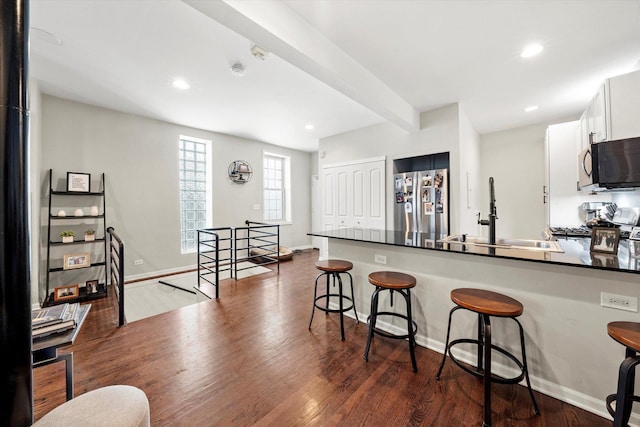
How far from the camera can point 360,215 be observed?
486cm

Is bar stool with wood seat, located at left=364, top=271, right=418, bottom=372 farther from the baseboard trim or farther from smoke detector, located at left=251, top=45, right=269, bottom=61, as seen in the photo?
the baseboard trim

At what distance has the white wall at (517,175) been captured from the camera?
14.7ft

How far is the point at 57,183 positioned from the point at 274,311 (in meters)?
3.61

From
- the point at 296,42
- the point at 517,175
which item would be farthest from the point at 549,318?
the point at 517,175

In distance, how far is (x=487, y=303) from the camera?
5.04 feet

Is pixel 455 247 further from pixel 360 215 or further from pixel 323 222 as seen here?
pixel 323 222

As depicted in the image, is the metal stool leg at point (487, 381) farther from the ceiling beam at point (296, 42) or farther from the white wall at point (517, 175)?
the white wall at point (517, 175)

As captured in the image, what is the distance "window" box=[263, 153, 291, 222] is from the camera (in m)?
6.45

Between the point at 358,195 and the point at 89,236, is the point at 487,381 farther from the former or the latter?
the point at 89,236

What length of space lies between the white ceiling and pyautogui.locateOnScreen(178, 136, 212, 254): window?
1.12 meters

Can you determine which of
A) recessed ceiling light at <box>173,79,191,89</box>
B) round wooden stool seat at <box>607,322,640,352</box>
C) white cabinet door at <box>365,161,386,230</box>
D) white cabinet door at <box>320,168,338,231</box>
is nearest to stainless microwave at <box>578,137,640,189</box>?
round wooden stool seat at <box>607,322,640,352</box>

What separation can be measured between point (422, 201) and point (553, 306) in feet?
8.15

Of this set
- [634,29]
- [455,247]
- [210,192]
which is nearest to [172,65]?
[210,192]

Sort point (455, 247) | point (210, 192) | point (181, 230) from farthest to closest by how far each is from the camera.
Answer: point (210, 192) → point (181, 230) → point (455, 247)
